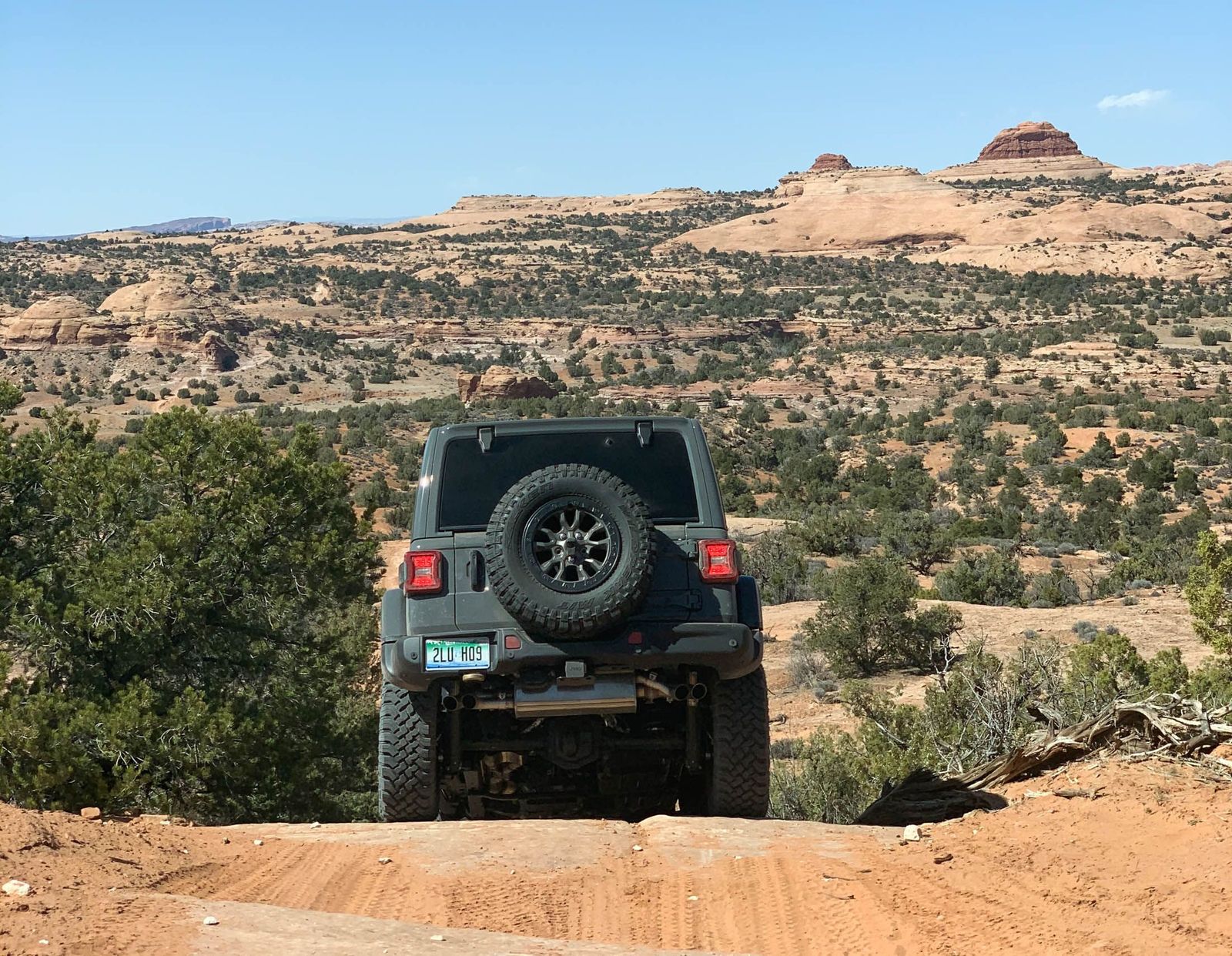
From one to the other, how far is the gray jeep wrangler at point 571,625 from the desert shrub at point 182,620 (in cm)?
346

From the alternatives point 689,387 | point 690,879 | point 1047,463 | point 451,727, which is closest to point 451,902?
point 690,879

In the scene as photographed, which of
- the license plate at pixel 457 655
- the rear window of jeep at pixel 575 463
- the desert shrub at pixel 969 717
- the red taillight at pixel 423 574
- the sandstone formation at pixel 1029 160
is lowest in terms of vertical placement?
the desert shrub at pixel 969 717

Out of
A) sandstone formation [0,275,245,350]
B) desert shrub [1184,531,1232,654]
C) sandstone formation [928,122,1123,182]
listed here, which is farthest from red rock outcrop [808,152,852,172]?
desert shrub [1184,531,1232,654]

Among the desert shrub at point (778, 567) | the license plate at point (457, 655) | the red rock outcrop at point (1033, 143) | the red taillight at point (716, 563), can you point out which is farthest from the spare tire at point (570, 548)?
the red rock outcrop at point (1033, 143)

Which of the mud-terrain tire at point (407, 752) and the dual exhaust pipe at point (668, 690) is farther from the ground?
the dual exhaust pipe at point (668, 690)

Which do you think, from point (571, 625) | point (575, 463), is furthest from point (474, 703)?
point (575, 463)

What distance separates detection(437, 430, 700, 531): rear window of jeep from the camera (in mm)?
6656

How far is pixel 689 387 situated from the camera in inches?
2381

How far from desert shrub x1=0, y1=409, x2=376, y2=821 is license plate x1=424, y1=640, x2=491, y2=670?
417cm

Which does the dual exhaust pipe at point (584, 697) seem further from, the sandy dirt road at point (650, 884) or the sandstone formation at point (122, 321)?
the sandstone formation at point (122, 321)

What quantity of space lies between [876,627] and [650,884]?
15231 mm

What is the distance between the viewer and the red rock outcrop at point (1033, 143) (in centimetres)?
14862

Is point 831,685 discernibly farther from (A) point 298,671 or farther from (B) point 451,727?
(B) point 451,727

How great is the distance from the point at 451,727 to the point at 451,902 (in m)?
1.62
